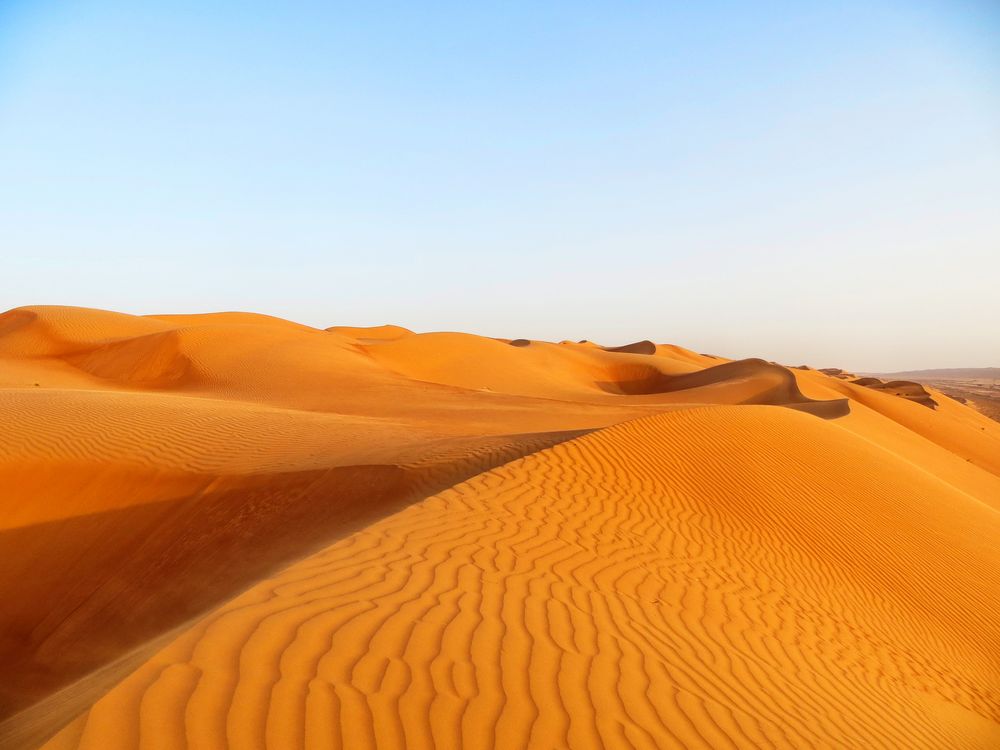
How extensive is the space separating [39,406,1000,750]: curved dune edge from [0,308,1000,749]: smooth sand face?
0.9 inches

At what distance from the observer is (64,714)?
2947 millimetres

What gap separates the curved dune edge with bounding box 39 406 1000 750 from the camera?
9.59ft

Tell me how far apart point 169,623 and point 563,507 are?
3853 millimetres

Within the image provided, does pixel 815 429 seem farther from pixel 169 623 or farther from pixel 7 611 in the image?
pixel 7 611

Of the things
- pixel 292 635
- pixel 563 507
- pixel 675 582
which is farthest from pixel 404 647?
pixel 563 507

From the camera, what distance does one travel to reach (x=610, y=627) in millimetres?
4359

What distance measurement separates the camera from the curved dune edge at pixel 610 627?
2.92m

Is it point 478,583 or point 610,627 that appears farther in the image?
point 478,583

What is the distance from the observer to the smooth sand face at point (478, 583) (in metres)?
3.09

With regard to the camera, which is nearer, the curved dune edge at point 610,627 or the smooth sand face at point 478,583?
the curved dune edge at point 610,627

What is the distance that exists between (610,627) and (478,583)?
0.93m

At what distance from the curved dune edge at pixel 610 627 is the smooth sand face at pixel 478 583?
0.08 ft

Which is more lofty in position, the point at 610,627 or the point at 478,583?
the point at 478,583

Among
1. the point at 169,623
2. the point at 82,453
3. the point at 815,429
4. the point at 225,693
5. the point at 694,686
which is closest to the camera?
the point at 225,693
